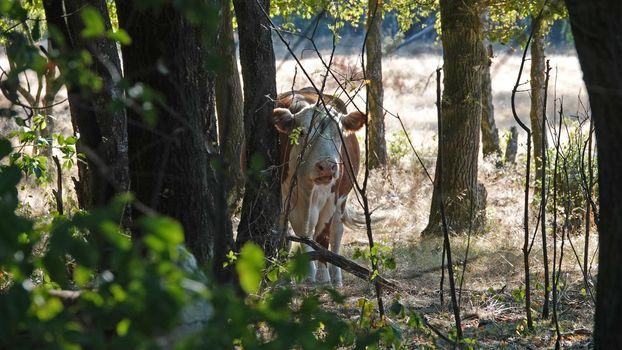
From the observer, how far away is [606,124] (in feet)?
12.1

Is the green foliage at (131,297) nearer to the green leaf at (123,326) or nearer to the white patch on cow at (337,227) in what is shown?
the green leaf at (123,326)

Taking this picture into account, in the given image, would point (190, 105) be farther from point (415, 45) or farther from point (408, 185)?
point (415, 45)

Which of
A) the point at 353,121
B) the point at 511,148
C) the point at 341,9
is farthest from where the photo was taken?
the point at 511,148

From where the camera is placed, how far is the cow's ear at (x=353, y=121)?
9.38 meters

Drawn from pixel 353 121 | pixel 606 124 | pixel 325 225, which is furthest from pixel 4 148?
pixel 325 225

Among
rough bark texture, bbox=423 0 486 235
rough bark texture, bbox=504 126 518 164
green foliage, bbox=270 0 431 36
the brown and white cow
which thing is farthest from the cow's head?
rough bark texture, bbox=504 126 518 164

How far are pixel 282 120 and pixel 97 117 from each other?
7.80 feet

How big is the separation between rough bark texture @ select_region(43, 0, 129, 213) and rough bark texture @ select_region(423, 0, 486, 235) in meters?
5.31

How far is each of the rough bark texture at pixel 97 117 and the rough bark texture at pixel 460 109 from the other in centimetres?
531

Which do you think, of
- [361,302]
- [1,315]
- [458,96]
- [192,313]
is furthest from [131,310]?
[458,96]

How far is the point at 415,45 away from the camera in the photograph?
57344mm

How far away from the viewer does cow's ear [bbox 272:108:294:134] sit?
8453 mm

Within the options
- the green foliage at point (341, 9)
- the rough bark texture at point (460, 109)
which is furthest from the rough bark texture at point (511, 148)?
the rough bark texture at point (460, 109)

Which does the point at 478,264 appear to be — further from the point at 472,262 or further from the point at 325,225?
the point at 325,225
